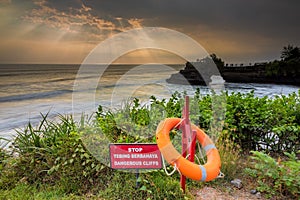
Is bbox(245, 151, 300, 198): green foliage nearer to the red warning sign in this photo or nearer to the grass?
the grass

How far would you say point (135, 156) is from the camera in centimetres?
301

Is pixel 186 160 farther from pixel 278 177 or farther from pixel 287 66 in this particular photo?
pixel 287 66

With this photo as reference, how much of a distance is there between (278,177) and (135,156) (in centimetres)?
181

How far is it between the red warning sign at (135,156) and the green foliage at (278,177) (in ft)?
3.99

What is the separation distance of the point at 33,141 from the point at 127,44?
2.20m

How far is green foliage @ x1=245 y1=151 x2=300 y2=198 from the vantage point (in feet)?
9.89

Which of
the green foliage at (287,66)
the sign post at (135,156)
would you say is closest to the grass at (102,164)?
the sign post at (135,156)

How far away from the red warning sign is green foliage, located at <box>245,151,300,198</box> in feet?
3.99

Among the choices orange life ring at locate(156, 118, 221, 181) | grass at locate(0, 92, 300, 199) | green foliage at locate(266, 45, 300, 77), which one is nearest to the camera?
orange life ring at locate(156, 118, 221, 181)

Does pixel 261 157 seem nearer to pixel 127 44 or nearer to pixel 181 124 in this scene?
pixel 181 124

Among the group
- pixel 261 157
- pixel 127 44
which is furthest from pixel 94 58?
pixel 261 157

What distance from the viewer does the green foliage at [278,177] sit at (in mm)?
3015

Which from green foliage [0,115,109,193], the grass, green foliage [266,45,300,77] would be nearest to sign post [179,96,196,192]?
the grass

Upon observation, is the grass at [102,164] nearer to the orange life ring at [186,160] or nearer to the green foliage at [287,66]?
the orange life ring at [186,160]
